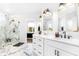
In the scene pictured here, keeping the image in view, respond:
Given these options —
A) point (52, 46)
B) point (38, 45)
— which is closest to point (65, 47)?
point (52, 46)

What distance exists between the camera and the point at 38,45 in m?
2.11

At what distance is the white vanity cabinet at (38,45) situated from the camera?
6.84 feet

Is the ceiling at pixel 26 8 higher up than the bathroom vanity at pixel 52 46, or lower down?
higher up

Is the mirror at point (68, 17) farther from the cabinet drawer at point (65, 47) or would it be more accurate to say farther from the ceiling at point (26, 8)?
the cabinet drawer at point (65, 47)

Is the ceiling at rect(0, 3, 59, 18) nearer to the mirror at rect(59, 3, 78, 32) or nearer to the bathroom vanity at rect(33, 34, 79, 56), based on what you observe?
the mirror at rect(59, 3, 78, 32)

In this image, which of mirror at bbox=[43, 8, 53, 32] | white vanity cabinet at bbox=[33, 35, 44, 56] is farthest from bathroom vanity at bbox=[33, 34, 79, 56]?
mirror at bbox=[43, 8, 53, 32]

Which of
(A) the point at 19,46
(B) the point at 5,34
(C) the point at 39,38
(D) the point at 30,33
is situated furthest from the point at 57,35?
(B) the point at 5,34

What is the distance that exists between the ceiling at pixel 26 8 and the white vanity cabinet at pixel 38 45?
355 mm

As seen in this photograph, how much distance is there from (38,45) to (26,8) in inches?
24.7

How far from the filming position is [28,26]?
208cm

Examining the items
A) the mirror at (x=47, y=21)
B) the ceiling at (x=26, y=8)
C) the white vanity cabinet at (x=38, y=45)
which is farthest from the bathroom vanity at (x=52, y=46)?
the ceiling at (x=26, y=8)

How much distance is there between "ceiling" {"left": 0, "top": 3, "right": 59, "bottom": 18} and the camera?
6.73 ft

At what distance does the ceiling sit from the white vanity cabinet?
0.36 metres

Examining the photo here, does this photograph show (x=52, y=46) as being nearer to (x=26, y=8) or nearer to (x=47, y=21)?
(x=47, y=21)
